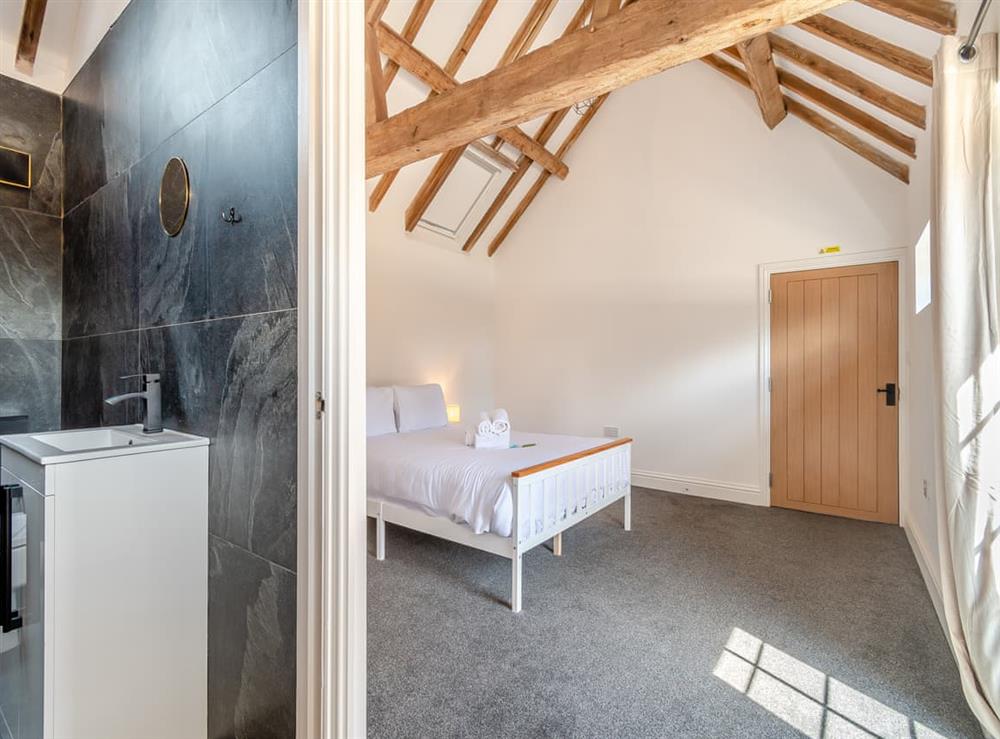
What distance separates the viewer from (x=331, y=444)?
42.8 inches

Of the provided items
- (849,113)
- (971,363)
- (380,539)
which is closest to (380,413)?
(380,539)

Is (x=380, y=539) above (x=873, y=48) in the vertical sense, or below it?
below

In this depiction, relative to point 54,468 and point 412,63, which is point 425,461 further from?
point 412,63

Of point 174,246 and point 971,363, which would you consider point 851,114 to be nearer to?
point 971,363

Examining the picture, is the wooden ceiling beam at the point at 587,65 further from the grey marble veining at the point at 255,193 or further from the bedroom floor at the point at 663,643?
the bedroom floor at the point at 663,643

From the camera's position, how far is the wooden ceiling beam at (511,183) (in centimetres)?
477

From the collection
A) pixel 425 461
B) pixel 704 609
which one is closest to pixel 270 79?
pixel 425 461

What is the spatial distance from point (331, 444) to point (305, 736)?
699 millimetres

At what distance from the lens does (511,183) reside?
521cm

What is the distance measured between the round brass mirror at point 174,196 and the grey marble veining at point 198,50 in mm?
140

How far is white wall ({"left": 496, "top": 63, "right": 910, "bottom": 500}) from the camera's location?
3.85 meters

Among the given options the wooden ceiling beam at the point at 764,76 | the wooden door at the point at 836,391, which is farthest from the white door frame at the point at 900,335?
the wooden ceiling beam at the point at 764,76

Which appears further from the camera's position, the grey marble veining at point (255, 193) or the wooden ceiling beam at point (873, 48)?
the wooden ceiling beam at point (873, 48)

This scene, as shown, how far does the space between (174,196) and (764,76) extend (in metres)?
3.74
